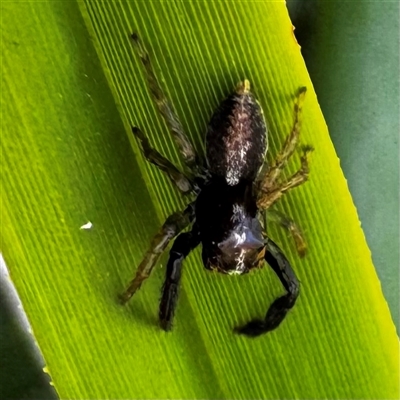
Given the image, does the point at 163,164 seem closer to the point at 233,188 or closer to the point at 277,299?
the point at 233,188

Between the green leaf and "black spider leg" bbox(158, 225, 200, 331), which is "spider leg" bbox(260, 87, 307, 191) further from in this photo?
"black spider leg" bbox(158, 225, 200, 331)

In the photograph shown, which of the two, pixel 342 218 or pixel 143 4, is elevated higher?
pixel 143 4

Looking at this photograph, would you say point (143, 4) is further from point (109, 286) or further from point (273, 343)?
point (273, 343)

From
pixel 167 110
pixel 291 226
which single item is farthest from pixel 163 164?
pixel 291 226

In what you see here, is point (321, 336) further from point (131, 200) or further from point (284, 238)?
point (131, 200)

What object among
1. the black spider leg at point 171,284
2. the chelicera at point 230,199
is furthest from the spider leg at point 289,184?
the black spider leg at point 171,284

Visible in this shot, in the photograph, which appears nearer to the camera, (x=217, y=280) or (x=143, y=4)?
(x=143, y=4)

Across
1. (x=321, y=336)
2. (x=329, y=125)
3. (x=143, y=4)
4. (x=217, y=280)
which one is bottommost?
(x=321, y=336)

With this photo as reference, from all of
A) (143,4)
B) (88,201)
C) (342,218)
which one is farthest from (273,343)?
(143,4)
